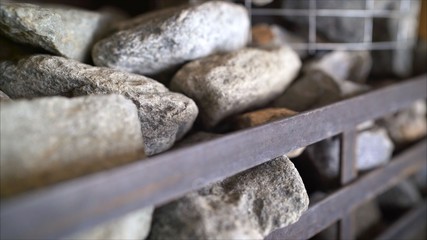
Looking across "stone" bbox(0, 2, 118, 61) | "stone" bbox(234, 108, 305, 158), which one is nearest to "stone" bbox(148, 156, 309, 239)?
"stone" bbox(234, 108, 305, 158)

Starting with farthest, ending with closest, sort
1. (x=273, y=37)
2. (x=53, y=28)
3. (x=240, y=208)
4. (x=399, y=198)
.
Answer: (x=399, y=198) < (x=273, y=37) < (x=53, y=28) < (x=240, y=208)

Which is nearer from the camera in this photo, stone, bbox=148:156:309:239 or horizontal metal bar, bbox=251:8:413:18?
stone, bbox=148:156:309:239

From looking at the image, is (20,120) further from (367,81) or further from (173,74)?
(367,81)

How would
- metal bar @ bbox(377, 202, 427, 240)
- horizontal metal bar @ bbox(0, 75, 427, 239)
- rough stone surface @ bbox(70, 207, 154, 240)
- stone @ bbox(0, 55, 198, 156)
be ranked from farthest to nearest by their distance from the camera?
metal bar @ bbox(377, 202, 427, 240), stone @ bbox(0, 55, 198, 156), rough stone surface @ bbox(70, 207, 154, 240), horizontal metal bar @ bbox(0, 75, 427, 239)

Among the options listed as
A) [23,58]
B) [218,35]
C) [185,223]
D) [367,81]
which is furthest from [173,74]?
[367,81]

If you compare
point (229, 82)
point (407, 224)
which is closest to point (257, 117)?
point (229, 82)

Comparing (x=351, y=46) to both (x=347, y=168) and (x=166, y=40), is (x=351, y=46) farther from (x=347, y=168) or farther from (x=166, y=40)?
(x=166, y=40)

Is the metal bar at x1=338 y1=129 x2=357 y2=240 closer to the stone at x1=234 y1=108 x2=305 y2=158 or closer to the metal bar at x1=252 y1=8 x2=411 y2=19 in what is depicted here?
the stone at x1=234 y1=108 x2=305 y2=158

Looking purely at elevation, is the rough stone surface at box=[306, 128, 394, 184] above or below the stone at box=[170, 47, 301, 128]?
below
